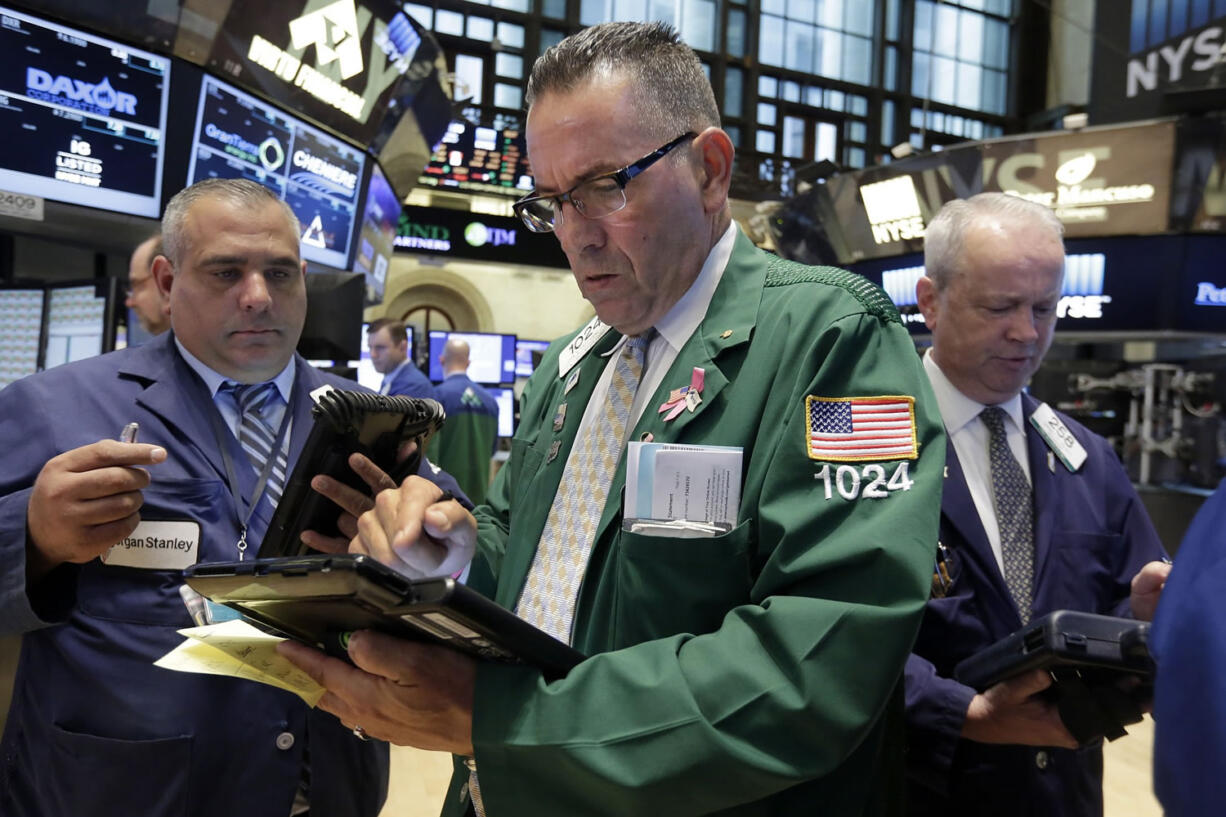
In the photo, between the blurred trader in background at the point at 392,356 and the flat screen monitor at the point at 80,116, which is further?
the blurred trader in background at the point at 392,356

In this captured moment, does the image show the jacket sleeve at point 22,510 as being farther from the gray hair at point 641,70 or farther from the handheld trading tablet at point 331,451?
the gray hair at point 641,70

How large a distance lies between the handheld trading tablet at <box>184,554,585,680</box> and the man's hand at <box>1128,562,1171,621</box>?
0.94 meters

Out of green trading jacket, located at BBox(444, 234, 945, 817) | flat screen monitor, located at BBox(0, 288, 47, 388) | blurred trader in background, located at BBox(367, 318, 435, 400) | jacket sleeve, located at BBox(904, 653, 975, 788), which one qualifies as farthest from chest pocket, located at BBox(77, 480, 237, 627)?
blurred trader in background, located at BBox(367, 318, 435, 400)

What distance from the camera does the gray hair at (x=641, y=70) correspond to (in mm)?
1296

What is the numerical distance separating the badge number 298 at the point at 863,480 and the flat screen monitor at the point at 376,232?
18.8ft

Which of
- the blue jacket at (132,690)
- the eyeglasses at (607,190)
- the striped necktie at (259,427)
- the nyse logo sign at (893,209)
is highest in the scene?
the nyse logo sign at (893,209)

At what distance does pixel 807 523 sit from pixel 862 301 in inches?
12.9

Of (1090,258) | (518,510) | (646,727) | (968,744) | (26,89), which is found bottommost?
(968,744)

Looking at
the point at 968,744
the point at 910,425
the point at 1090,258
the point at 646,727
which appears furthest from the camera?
the point at 1090,258

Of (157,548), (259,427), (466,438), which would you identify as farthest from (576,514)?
(466,438)

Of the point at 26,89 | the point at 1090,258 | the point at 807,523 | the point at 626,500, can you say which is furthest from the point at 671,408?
the point at 1090,258

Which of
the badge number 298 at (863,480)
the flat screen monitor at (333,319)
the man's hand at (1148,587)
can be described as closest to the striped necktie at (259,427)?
Result: the badge number 298 at (863,480)

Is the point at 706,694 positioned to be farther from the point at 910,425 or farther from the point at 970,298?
the point at 970,298

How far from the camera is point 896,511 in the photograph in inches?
41.8
